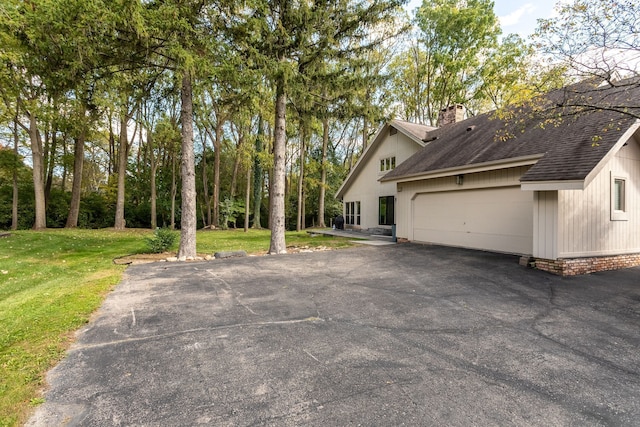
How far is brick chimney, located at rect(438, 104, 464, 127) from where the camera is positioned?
1669 centimetres

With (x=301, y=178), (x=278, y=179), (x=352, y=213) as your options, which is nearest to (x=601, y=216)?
(x=278, y=179)

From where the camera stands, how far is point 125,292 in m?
5.52

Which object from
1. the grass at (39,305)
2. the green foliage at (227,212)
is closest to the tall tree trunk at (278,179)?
the grass at (39,305)

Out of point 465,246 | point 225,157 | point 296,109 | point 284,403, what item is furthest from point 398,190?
point 225,157

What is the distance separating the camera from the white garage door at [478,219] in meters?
8.93

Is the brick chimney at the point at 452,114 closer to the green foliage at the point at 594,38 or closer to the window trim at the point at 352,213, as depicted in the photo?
the window trim at the point at 352,213

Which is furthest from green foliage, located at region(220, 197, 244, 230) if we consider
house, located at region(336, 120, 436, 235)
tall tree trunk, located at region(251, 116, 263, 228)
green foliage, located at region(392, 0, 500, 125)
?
green foliage, located at region(392, 0, 500, 125)

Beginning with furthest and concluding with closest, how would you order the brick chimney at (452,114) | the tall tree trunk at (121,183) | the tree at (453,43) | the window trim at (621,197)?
the tree at (453,43)
the tall tree trunk at (121,183)
the brick chimney at (452,114)
the window trim at (621,197)

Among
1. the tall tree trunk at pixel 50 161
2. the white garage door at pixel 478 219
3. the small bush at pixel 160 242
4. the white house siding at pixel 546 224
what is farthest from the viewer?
the tall tree trunk at pixel 50 161

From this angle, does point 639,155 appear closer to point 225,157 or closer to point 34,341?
point 34,341

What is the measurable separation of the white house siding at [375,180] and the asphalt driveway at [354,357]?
10457 millimetres

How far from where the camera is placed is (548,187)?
6777 millimetres

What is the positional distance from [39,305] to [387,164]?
14917mm

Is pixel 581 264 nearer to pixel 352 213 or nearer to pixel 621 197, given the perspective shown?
pixel 621 197
